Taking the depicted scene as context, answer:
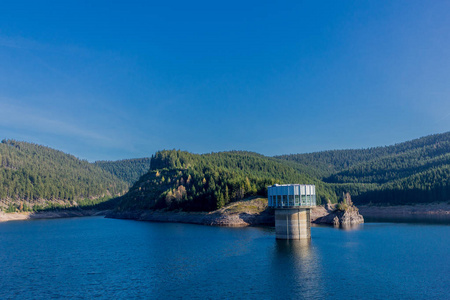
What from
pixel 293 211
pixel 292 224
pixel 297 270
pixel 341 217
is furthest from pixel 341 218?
pixel 297 270

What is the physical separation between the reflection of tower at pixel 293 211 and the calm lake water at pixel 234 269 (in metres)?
Result: 4.23

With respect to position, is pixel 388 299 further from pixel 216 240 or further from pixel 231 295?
pixel 216 240

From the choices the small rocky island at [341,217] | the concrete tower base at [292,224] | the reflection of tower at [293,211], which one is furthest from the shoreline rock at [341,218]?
the reflection of tower at [293,211]

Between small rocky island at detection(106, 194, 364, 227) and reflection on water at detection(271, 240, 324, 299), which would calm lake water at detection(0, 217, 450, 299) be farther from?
small rocky island at detection(106, 194, 364, 227)

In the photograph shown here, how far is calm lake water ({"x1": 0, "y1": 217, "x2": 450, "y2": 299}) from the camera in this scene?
A: 170 feet

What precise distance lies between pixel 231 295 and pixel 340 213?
4242 inches

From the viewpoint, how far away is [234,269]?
64.6 metres

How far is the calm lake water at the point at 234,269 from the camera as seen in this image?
2036 inches

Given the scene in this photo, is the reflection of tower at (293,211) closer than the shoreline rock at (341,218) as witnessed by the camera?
Yes

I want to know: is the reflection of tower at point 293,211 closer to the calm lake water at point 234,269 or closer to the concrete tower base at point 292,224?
the concrete tower base at point 292,224

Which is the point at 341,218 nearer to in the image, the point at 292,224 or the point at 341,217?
the point at 341,217

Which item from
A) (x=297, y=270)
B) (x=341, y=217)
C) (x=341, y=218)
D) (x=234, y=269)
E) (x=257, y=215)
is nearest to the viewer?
(x=297, y=270)

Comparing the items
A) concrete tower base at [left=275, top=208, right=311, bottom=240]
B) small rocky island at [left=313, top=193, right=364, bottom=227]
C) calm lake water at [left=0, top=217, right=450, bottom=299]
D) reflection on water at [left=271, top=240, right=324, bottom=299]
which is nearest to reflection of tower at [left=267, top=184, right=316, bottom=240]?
concrete tower base at [left=275, top=208, right=311, bottom=240]

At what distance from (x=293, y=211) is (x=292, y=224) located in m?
3.60
